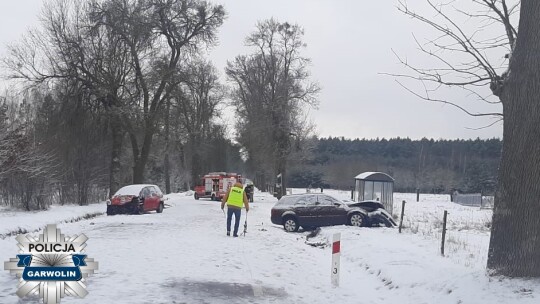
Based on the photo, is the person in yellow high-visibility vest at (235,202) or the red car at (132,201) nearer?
the person in yellow high-visibility vest at (235,202)

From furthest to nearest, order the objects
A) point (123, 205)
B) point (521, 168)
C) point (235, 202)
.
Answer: point (123, 205)
point (235, 202)
point (521, 168)

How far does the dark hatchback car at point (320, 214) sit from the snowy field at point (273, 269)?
101 inches

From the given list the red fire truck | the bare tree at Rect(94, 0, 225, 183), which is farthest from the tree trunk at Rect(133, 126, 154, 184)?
the red fire truck

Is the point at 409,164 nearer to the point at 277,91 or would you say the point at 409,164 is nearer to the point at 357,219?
the point at 277,91

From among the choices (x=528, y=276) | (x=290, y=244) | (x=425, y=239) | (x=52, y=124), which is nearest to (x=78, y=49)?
(x=52, y=124)

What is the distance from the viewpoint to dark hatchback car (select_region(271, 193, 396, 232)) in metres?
21.3

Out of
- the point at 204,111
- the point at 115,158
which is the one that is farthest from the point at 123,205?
the point at 204,111

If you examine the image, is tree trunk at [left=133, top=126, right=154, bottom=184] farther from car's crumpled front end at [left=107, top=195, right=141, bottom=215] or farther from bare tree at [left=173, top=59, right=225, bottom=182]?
bare tree at [left=173, top=59, right=225, bottom=182]

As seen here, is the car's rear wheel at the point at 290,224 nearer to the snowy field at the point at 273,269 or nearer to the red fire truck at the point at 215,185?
the snowy field at the point at 273,269

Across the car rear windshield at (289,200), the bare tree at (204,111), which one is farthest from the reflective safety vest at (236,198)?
the bare tree at (204,111)

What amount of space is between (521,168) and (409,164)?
98.6 meters

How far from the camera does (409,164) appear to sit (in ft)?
343

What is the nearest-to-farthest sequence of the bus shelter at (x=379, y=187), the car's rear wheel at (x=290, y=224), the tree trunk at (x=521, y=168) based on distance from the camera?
1. the tree trunk at (x=521, y=168)
2. the car's rear wheel at (x=290, y=224)
3. the bus shelter at (x=379, y=187)

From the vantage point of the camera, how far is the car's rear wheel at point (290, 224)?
21.3 meters
